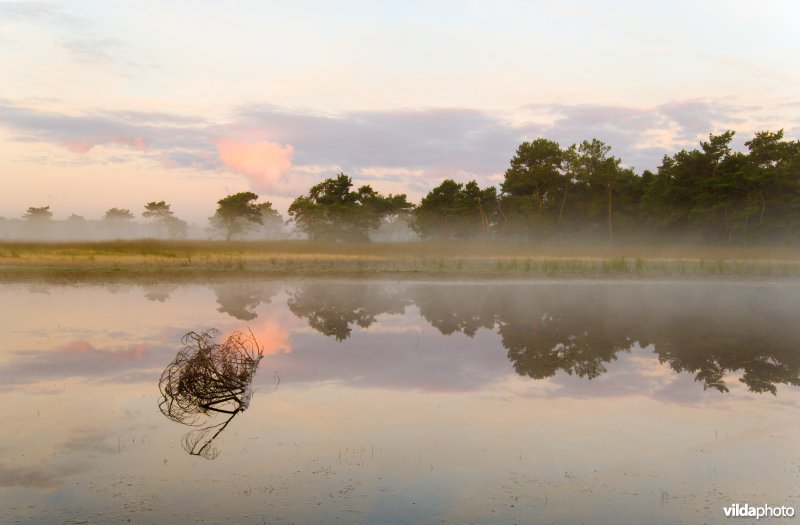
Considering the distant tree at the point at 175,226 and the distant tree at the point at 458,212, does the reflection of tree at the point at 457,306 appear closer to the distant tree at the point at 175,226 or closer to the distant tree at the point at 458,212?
the distant tree at the point at 458,212

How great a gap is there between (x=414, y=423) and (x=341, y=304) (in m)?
13.2

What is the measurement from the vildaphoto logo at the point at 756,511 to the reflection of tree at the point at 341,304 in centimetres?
1028

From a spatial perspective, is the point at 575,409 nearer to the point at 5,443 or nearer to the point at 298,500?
the point at 298,500

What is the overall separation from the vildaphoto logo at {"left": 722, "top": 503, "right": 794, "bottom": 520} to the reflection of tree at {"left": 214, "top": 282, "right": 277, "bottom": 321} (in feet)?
46.2

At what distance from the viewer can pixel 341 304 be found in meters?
22.0

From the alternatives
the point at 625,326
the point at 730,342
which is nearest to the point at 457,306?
the point at 625,326

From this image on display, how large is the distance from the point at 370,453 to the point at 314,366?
496 centimetres

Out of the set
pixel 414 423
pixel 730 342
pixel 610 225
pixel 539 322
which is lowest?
pixel 730 342

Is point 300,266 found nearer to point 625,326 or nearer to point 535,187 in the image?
point 625,326

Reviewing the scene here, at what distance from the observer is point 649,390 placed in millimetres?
11000

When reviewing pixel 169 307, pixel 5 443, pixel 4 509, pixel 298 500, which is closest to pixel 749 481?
pixel 298 500

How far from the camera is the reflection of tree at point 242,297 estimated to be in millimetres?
19391

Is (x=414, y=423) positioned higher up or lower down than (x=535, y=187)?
lower down

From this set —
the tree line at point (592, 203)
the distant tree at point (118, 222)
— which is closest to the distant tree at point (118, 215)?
the distant tree at point (118, 222)
